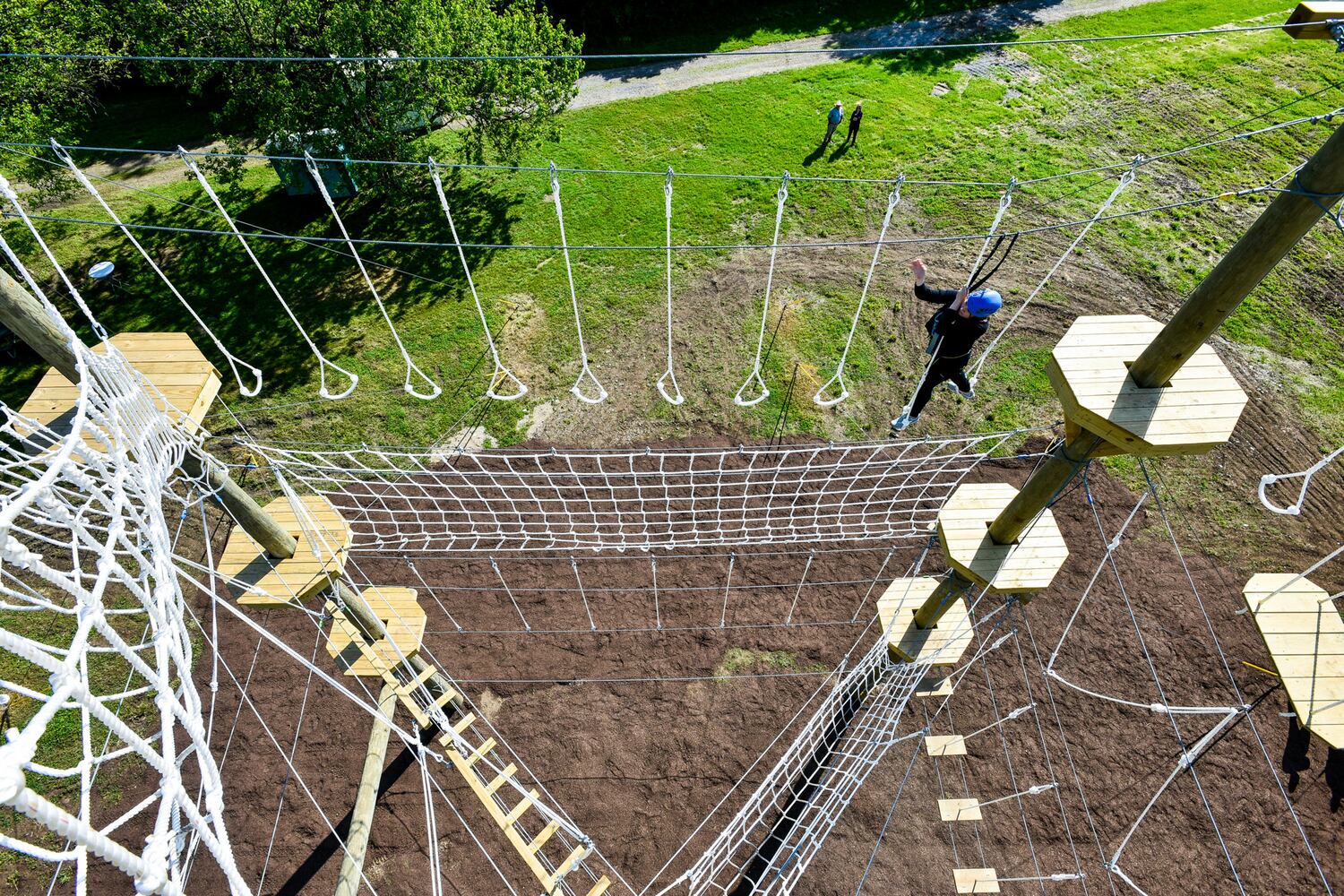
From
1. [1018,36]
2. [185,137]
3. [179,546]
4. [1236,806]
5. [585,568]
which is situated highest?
[185,137]

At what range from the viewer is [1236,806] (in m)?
8.23

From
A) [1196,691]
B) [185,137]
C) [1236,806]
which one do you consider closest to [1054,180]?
[1196,691]

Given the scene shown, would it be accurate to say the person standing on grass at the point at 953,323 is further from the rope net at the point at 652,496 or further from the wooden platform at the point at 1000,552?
the wooden platform at the point at 1000,552

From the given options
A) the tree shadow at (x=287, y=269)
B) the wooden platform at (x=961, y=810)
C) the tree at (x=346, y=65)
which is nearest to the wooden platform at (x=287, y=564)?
the tree shadow at (x=287, y=269)

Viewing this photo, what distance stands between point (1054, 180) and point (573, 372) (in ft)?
37.0

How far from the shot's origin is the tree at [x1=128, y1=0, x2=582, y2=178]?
12.1m

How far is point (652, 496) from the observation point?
35.4 feet

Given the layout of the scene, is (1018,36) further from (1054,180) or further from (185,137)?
(185,137)

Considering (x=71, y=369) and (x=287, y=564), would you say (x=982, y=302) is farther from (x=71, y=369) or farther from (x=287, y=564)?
(x=71, y=369)

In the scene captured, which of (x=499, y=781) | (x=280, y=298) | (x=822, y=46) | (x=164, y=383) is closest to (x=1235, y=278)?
(x=499, y=781)

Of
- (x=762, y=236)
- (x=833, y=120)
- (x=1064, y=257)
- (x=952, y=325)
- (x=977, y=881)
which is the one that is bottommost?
(x=977, y=881)

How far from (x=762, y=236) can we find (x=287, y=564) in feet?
36.7

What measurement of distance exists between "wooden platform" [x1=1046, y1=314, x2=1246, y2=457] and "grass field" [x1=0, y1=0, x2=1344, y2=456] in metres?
6.97

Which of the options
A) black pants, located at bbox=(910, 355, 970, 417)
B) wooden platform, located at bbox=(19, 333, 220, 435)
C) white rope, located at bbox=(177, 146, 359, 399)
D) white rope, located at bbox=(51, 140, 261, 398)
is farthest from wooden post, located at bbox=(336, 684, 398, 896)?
black pants, located at bbox=(910, 355, 970, 417)
